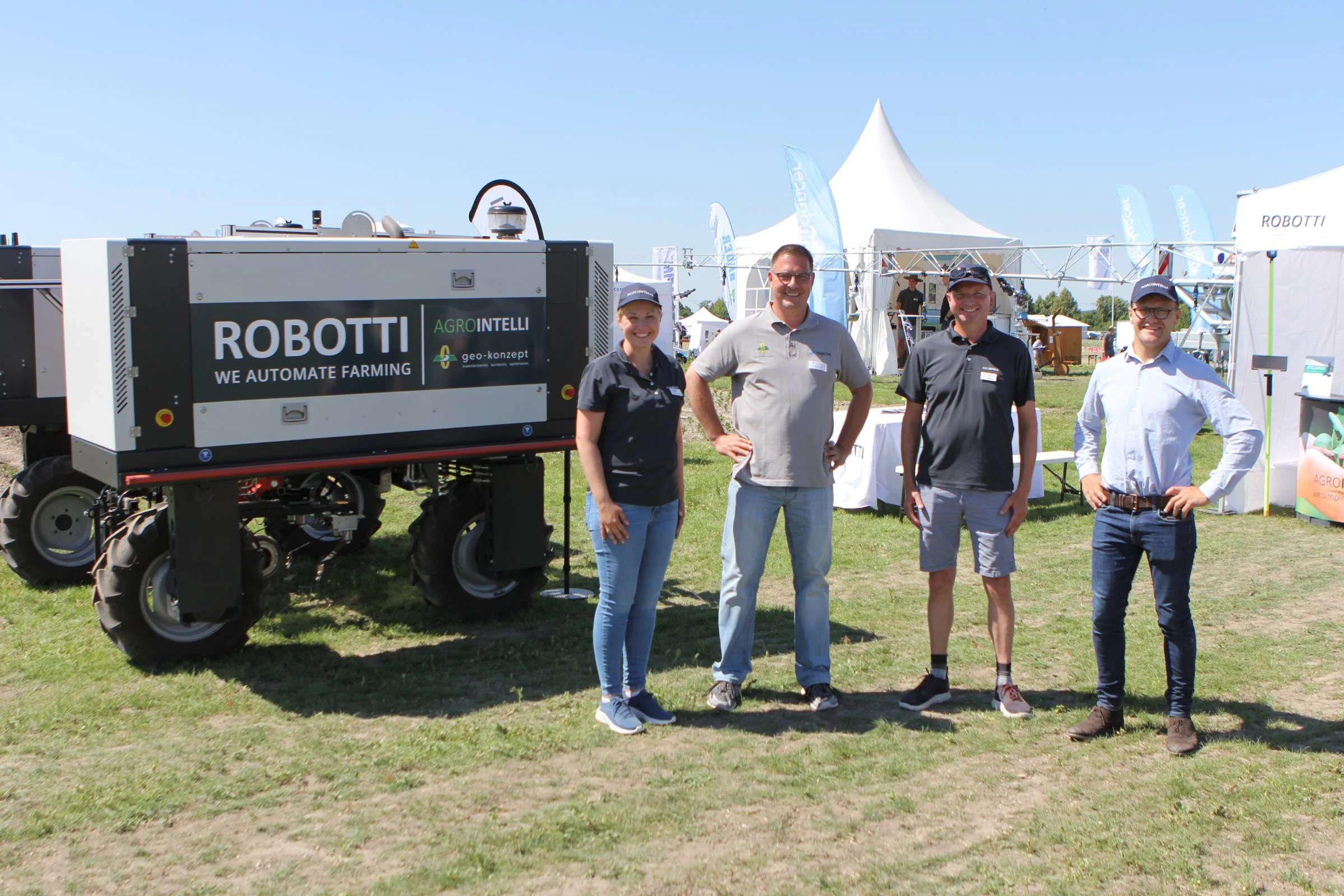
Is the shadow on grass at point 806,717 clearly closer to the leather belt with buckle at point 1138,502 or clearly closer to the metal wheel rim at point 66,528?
the leather belt with buckle at point 1138,502

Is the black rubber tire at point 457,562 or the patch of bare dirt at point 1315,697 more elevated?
the black rubber tire at point 457,562

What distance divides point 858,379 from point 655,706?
66.4 inches

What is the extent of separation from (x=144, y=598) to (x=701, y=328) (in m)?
31.4

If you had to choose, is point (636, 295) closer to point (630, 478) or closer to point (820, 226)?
point (630, 478)

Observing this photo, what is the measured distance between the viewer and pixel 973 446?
4.90 meters

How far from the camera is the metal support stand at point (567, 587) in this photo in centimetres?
702

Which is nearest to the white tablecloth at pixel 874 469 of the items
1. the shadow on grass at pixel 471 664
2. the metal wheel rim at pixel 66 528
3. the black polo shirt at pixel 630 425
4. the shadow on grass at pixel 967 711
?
the shadow on grass at pixel 471 664

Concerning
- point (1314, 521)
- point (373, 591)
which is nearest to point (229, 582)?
point (373, 591)

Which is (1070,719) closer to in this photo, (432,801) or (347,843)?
(432,801)

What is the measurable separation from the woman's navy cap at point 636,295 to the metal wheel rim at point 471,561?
239cm

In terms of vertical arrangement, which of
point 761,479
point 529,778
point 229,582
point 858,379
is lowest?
point 529,778

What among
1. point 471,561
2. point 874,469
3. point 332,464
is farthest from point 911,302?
point 332,464

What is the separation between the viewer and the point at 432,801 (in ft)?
13.9

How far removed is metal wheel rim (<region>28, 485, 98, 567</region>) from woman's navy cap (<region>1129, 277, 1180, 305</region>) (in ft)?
21.7
